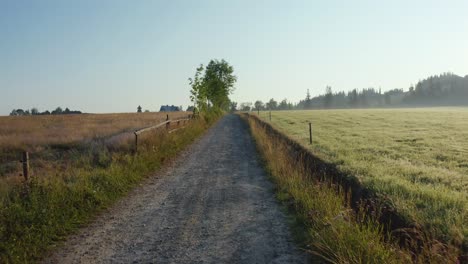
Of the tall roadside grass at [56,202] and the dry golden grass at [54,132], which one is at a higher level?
the dry golden grass at [54,132]

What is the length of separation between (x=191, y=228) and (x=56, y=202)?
9.67 ft

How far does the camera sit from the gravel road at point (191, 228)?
207 inches

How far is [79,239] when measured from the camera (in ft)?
19.7

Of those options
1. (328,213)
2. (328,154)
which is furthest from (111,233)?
(328,154)

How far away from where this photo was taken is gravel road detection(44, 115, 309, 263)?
17.3 feet

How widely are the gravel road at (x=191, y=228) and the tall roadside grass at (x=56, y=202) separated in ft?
1.14

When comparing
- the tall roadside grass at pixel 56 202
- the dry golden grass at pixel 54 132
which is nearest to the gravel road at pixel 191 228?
the tall roadside grass at pixel 56 202

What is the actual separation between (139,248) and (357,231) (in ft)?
11.2

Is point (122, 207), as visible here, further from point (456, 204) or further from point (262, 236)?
point (456, 204)

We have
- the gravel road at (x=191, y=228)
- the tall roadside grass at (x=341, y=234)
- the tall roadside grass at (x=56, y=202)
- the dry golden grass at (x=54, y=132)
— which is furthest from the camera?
the dry golden grass at (x=54, y=132)

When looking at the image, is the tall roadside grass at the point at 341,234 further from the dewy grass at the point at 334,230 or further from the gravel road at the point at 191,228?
the gravel road at the point at 191,228

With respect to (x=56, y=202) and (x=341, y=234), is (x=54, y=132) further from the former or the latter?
(x=341, y=234)

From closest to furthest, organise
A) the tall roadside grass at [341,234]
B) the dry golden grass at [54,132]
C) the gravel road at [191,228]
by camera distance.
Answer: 1. the tall roadside grass at [341,234]
2. the gravel road at [191,228]
3. the dry golden grass at [54,132]

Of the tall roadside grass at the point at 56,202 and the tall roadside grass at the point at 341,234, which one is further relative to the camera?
the tall roadside grass at the point at 56,202
